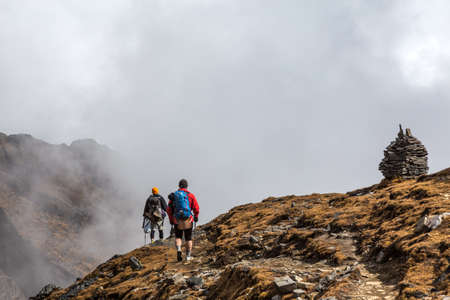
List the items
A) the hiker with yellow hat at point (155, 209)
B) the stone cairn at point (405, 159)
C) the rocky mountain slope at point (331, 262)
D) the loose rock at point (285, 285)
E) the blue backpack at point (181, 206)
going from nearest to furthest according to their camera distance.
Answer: the rocky mountain slope at point (331, 262) → the loose rock at point (285, 285) → the blue backpack at point (181, 206) → the hiker with yellow hat at point (155, 209) → the stone cairn at point (405, 159)

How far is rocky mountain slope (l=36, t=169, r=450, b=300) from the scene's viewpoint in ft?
24.9

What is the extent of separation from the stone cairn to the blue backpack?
1764cm

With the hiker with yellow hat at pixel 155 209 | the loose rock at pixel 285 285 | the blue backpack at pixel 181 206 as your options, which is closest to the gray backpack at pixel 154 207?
the hiker with yellow hat at pixel 155 209

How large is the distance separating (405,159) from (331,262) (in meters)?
17.8

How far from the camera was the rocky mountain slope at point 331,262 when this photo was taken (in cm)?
760

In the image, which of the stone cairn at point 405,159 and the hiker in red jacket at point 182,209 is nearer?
the hiker in red jacket at point 182,209

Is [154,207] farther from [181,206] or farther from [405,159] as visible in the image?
[405,159]

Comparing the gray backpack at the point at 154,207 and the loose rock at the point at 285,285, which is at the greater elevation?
the gray backpack at the point at 154,207

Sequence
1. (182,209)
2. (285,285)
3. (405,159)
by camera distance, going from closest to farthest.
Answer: (285,285)
(182,209)
(405,159)

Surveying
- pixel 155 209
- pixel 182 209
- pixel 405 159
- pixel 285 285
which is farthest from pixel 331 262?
pixel 405 159

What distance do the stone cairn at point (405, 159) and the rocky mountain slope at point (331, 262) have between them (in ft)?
25.8

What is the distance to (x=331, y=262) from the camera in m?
10.4

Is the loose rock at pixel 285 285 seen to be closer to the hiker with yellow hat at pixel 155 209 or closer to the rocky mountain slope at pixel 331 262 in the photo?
the rocky mountain slope at pixel 331 262

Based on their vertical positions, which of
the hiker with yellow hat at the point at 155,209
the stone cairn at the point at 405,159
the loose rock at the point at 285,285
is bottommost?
the loose rock at the point at 285,285
